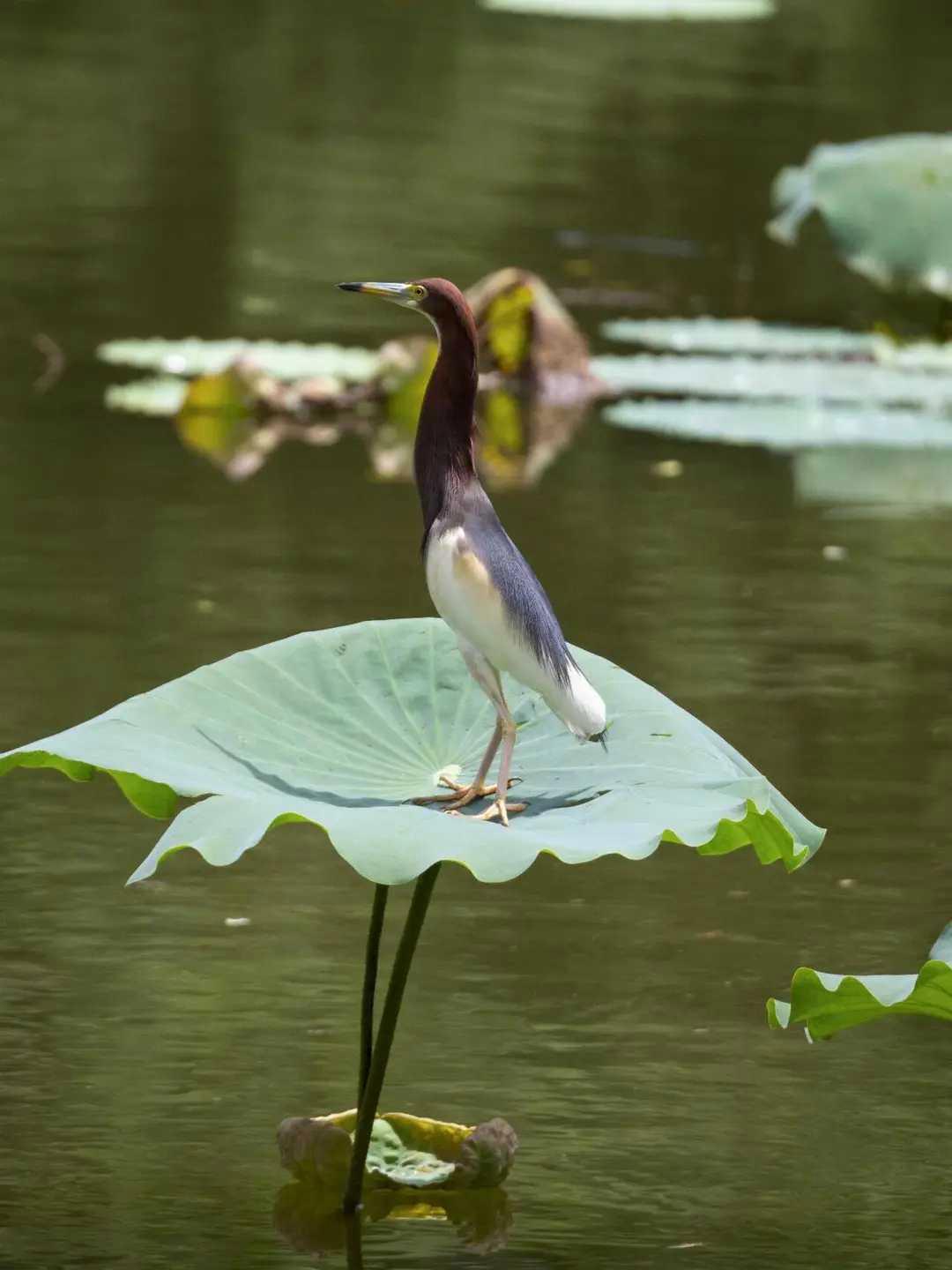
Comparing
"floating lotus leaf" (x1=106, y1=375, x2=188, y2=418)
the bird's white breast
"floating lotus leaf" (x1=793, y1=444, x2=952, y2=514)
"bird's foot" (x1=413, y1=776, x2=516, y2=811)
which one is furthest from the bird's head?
"floating lotus leaf" (x1=106, y1=375, x2=188, y2=418)

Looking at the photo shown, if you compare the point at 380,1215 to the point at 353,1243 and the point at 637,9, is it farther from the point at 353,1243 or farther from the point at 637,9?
the point at 637,9

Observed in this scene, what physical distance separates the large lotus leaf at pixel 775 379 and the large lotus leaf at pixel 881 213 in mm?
363

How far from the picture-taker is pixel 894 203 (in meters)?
13.2

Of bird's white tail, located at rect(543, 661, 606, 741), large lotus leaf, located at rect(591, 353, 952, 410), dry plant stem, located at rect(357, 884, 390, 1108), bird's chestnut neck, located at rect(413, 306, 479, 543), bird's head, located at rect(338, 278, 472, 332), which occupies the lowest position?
large lotus leaf, located at rect(591, 353, 952, 410)

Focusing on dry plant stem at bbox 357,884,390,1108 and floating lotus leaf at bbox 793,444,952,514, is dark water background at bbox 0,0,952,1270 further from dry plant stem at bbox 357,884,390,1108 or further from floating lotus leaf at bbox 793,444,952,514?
dry plant stem at bbox 357,884,390,1108

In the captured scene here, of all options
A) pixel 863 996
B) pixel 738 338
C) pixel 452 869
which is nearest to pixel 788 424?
pixel 738 338

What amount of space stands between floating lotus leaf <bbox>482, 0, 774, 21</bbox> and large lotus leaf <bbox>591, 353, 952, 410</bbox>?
588 inches

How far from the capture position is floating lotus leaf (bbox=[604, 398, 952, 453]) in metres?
11.7

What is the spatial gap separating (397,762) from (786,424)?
23.4ft

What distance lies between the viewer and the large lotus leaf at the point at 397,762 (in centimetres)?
425

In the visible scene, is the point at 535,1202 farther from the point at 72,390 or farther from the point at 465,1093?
the point at 72,390

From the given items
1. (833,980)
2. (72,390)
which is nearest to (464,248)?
(72,390)

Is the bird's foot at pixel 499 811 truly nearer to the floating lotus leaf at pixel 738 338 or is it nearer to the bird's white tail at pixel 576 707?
the bird's white tail at pixel 576 707

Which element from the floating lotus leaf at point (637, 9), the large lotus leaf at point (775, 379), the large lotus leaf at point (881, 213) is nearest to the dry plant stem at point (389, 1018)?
the large lotus leaf at point (775, 379)
